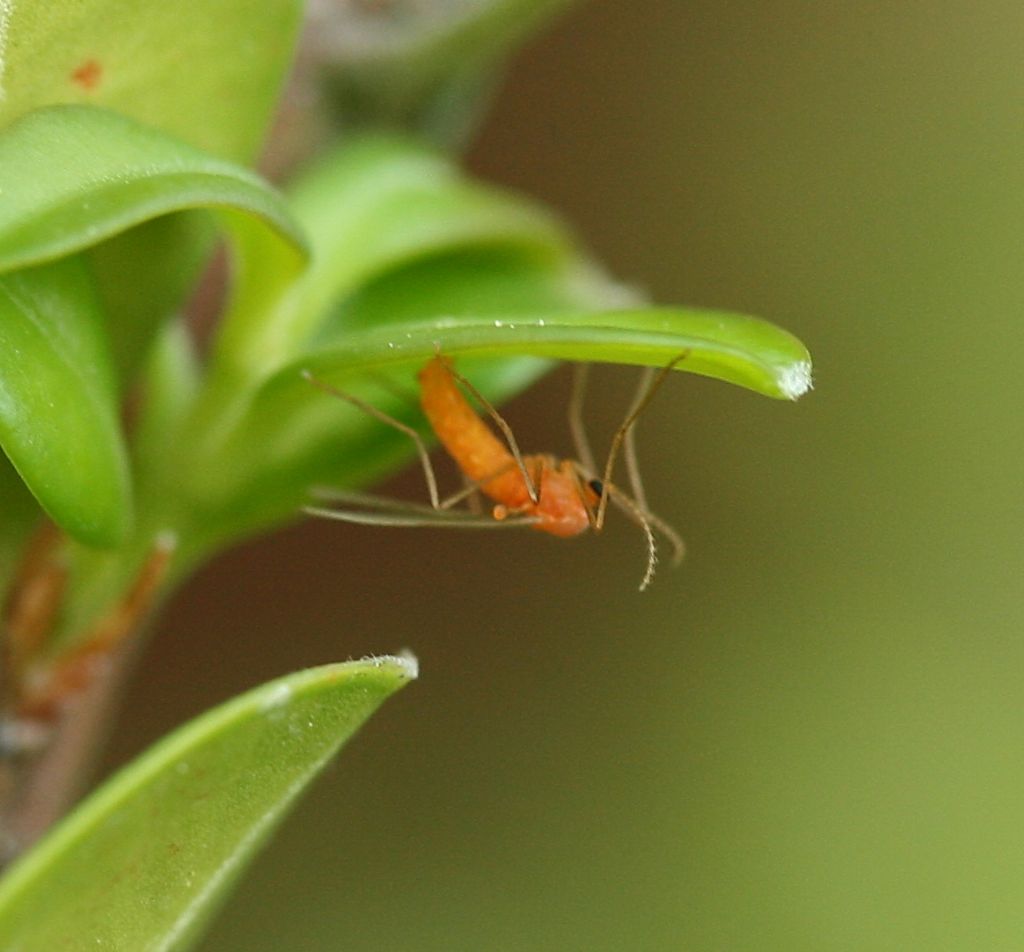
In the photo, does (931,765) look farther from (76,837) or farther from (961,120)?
(76,837)

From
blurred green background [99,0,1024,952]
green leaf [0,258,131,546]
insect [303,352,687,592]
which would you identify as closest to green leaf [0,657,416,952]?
green leaf [0,258,131,546]

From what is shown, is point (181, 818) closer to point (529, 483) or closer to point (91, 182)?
point (91, 182)

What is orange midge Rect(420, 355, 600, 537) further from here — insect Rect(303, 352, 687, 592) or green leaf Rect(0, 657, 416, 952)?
green leaf Rect(0, 657, 416, 952)

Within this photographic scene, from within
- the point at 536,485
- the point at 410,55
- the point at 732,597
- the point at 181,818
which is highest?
the point at 410,55

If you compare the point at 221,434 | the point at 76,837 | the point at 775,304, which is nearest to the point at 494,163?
the point at 775,304

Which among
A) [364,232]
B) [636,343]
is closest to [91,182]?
[636,343]

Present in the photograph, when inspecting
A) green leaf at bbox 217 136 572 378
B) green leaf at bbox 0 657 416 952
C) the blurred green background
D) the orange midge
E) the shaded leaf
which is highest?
the shaded leaf
